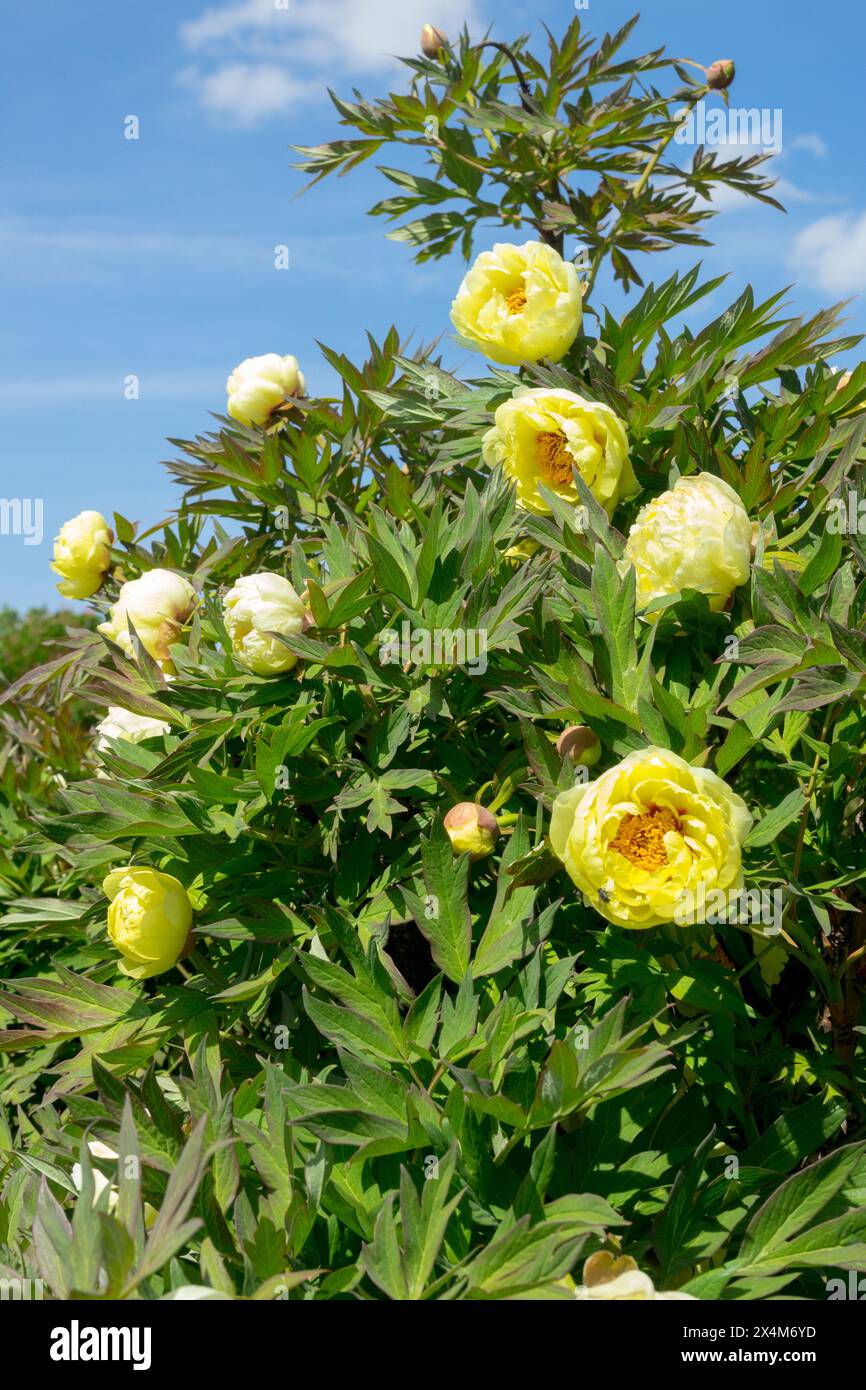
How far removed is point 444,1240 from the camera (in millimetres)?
1102

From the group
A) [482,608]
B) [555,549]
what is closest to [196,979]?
[482,608]

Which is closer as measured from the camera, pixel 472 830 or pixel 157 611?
pixel 472 830

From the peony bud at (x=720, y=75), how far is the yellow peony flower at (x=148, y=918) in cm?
183

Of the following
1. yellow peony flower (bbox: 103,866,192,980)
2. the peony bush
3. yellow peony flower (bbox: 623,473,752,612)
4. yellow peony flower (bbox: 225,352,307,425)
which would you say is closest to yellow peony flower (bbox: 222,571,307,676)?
the peony bush

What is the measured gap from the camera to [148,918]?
147cm

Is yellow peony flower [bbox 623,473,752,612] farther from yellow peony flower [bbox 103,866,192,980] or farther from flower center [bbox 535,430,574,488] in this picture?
yellow peony flower [bbox 103,866,192,980]

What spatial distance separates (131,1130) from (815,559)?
95cm

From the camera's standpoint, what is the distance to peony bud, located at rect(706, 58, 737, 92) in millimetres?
2180

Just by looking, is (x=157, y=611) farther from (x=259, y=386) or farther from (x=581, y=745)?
(x=581, y=745)

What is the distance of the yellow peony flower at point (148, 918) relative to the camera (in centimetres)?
147

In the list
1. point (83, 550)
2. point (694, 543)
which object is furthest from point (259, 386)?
point (694, 543)

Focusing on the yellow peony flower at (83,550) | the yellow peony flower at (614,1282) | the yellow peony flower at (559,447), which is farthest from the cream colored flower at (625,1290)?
the yellow peony flower at (83,550)

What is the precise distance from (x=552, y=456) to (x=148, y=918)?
2.73 feet
